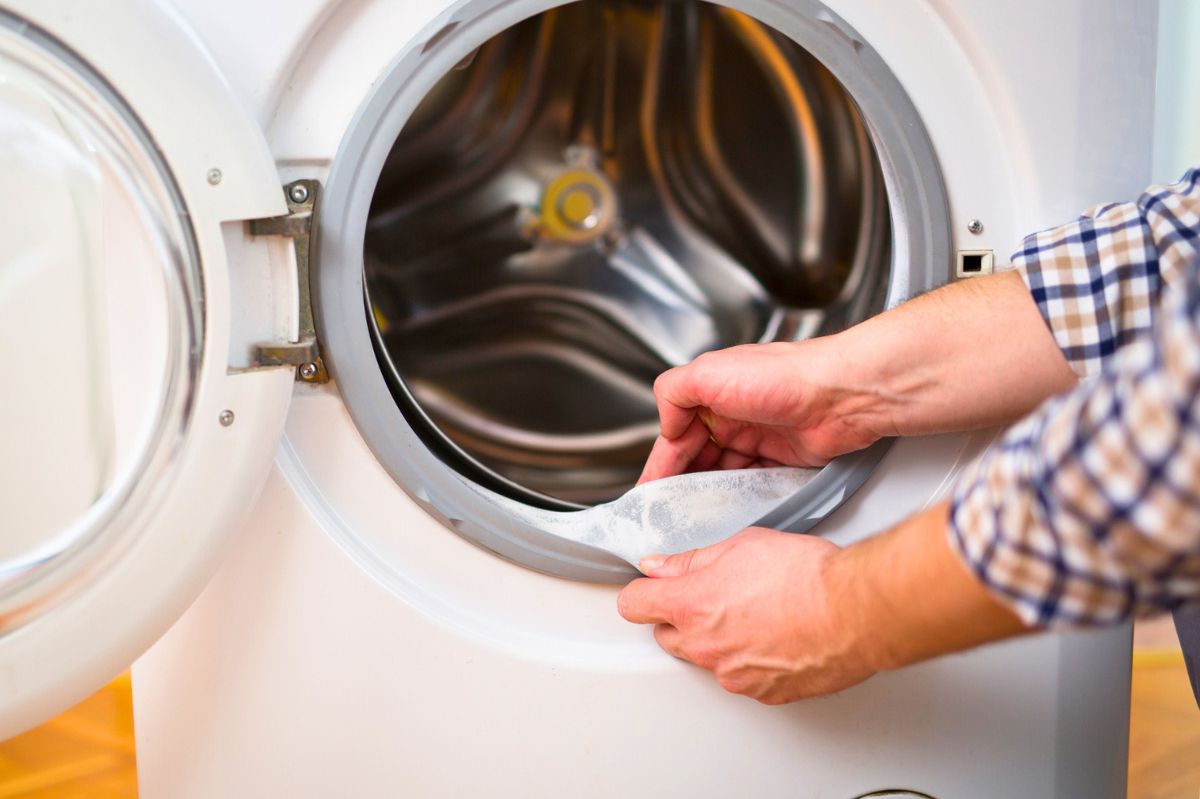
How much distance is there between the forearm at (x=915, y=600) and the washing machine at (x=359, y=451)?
0.18 meters

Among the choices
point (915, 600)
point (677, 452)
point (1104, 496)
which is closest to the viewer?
point (1104, 496)

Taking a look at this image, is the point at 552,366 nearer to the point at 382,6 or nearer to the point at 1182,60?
the point at 382,6

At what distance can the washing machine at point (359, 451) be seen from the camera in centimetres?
53

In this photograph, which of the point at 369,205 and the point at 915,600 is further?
the point at 369,205

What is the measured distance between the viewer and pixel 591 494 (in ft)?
2.68

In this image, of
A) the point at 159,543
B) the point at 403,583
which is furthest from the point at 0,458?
the point at 403,583

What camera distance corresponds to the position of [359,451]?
1.98ft

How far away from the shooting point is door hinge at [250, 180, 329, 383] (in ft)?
1.84

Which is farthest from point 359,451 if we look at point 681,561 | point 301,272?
point 681,561

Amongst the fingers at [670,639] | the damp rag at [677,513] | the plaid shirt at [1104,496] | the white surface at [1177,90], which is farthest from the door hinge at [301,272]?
the white surface at [1177,90]

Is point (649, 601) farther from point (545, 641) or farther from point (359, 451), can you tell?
point (359, 451)

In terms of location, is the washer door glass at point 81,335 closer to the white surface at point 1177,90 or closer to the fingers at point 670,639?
the fingers at point 670,639

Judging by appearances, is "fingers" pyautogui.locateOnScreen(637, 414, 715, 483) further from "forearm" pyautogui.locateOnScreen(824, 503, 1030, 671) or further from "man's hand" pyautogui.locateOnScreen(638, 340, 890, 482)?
"forearm" pyautogui.locateOnScreen(824, 503, 1030, 671)

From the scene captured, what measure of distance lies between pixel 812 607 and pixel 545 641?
0.64 ft
